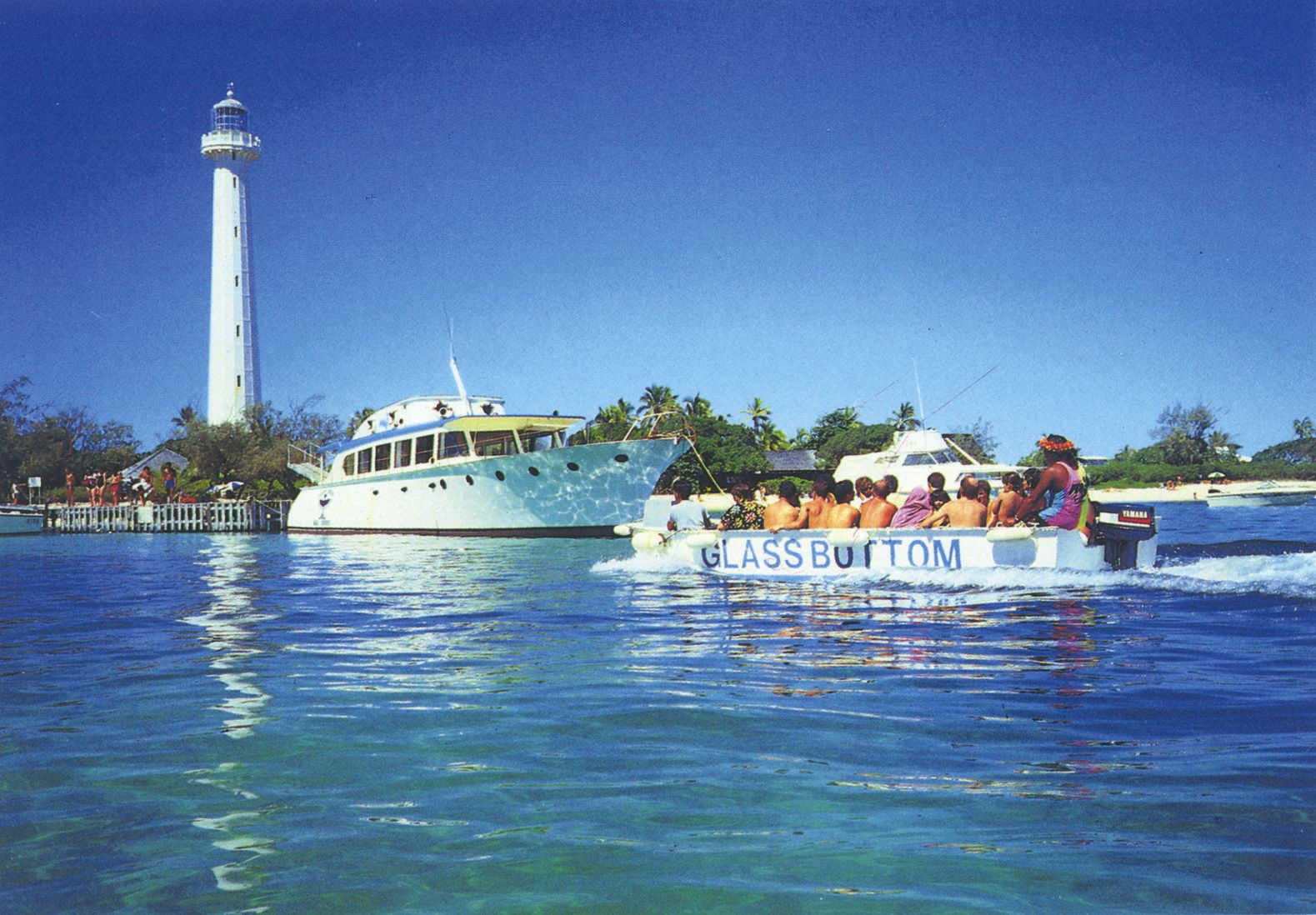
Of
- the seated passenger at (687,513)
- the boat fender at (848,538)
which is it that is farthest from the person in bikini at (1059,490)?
the seated passenger at (687,513)

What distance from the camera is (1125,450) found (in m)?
85.2

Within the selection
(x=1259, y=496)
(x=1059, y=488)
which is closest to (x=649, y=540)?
(x=1059, y=488)

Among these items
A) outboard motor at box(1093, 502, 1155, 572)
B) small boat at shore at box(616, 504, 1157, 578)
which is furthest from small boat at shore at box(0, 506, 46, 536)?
outboard motor at box(1093, 502, 1155, 572)

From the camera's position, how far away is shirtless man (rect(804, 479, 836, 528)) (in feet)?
48.9

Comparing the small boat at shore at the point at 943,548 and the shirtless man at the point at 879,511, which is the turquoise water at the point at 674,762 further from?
the shirtless man at the point at 879,511

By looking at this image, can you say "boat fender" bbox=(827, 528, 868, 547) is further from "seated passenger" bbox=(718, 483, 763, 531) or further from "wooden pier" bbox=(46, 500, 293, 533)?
"wooden pier" bbox=(46, 500, 293, 533)

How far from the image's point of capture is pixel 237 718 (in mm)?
6277

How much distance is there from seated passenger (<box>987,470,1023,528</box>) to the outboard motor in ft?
3.10

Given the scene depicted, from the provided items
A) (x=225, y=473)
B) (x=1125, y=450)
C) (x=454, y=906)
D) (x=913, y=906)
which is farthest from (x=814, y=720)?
(x=1125, y=450)

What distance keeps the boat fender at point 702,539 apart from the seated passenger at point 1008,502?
4002mm

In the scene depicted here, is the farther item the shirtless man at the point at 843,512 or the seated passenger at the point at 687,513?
the seated passenger at the point at 687,513

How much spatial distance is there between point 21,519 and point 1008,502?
4462 cm

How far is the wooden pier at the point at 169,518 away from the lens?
1869 inches

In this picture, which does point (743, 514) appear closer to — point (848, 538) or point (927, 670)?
point (848, 538)
